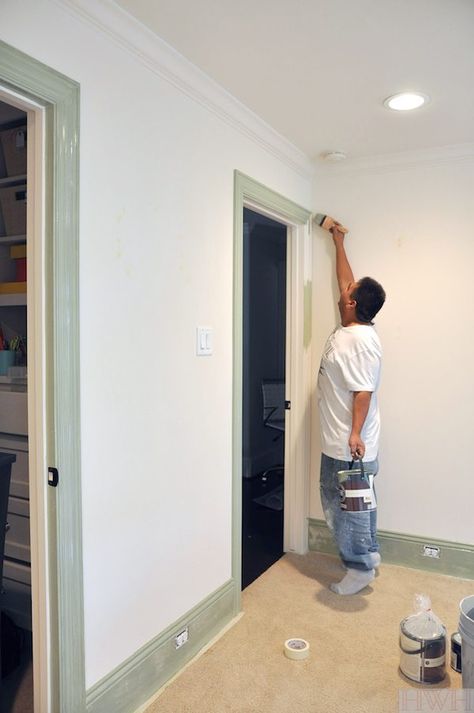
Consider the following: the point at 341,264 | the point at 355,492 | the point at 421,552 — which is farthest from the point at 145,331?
the point at 421,552

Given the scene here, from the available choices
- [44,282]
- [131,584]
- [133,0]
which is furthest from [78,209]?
[131,584]

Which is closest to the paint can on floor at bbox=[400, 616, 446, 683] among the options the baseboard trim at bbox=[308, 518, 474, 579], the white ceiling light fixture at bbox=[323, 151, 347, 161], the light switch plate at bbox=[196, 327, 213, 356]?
the baseboard trim at bbox=[308, 518, 474, 579]

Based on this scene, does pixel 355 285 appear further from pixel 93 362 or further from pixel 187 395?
pixel 93 362

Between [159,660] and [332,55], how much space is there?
2.29 m

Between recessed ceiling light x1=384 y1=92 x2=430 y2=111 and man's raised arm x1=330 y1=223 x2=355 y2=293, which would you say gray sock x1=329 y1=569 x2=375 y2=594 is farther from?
recessed ceiling light x1=384 y1=92 x2=430 y2=111

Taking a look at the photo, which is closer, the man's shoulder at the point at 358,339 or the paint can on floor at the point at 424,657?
the paint can on floor at the point at 424,657

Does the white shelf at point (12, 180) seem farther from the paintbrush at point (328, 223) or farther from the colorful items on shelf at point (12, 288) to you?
the paintbrush at point (328, 223)

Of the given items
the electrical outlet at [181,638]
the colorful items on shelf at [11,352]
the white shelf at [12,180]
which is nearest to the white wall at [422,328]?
the electrical outlet at [181,638]

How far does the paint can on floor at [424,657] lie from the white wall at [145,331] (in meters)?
0.82

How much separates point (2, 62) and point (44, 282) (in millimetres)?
560

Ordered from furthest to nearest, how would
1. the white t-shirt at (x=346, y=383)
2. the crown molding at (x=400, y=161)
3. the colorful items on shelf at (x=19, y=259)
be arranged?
1. the crown molding at (x=400, y=161)
2. the white t-shirt at (x=346, y=383)
3. the colorful items on shelf at (x=19, y=259)

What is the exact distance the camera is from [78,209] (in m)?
1.61

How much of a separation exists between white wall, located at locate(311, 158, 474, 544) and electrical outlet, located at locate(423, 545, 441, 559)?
7cm

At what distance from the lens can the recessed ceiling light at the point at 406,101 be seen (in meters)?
2.27
